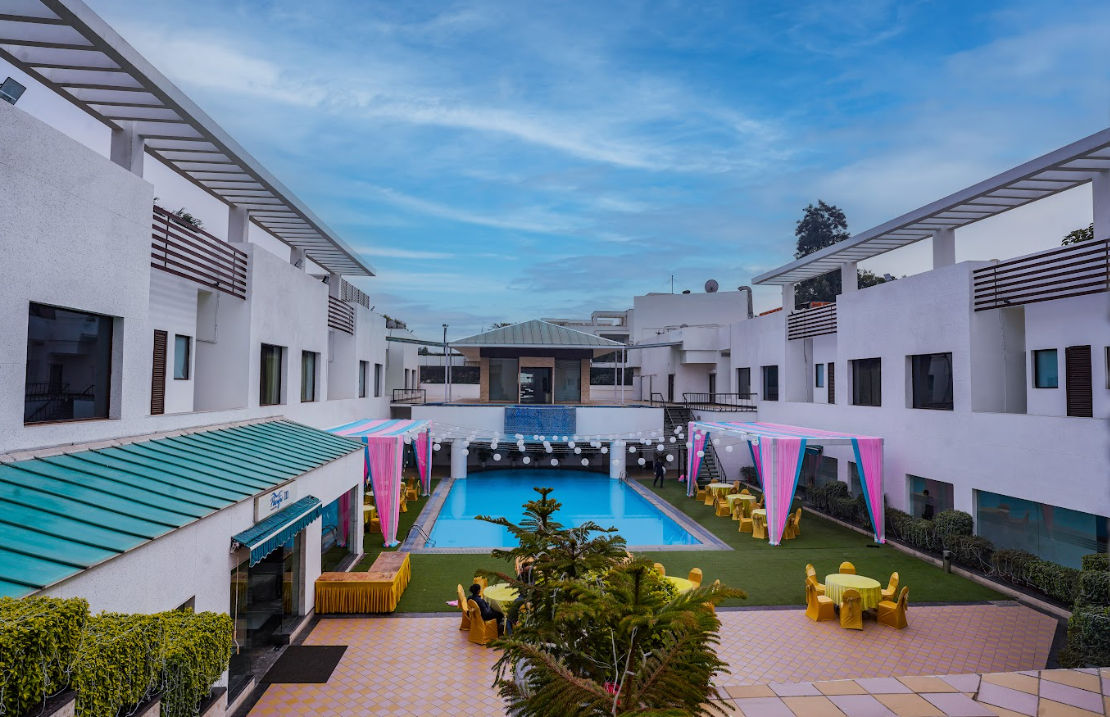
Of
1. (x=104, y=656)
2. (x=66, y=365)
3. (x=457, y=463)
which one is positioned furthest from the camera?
(x=457, y=463)

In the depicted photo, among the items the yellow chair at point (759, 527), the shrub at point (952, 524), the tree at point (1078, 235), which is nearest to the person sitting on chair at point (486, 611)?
the yellow chair at point (759, 527)

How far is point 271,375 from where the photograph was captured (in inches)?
623

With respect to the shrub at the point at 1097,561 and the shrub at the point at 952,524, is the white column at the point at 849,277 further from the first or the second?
the shrub at the point at 1097,561

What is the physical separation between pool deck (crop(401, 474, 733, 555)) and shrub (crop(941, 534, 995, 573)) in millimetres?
5324

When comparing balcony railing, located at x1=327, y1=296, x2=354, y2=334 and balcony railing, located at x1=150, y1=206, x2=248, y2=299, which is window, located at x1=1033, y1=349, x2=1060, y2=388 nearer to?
balcony railing, located at x1=150, y1=206, x2=248, y2=299

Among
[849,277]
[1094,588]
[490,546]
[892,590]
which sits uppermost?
[849,277]

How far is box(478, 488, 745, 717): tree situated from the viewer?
3.64 m

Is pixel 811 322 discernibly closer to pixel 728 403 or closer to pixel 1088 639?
pixel 728 403

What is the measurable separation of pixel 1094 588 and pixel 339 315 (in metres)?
20.9

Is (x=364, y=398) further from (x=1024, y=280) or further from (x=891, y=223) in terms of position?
(x=1024, y=280)

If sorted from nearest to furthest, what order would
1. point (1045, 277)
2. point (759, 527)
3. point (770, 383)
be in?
1. point (1045, 277)
2. point (759, 527)
3. point (770, 383)

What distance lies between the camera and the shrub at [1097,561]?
1104cm

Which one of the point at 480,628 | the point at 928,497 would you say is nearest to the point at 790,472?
the point at 928,497

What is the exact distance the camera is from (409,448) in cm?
2862
